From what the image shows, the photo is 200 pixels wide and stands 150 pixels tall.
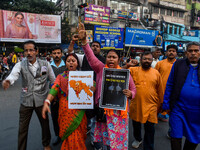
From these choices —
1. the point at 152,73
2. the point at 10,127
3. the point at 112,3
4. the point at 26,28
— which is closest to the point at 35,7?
the point at 26,28

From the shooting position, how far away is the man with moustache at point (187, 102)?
78.8 inches

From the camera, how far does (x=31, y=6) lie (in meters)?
20.7

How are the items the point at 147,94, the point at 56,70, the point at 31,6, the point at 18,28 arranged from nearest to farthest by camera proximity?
the point at 147,94 < the point at 56,70 < the point at 18,28 < the point at 31,6

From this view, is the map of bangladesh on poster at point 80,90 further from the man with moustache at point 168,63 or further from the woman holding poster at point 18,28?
the woman holding poster at point 18,28

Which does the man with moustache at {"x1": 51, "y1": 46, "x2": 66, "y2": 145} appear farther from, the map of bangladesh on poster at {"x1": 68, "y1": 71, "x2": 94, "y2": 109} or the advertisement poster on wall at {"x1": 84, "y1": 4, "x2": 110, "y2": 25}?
the advertisement poster on wall at {"x1": 84, "y1": 4, "x2": 110, "y2": 25}

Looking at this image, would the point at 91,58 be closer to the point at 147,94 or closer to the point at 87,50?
the point at 87,50

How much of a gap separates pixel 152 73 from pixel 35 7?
2224cm

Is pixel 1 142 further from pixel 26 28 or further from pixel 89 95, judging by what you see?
pixel 26 28

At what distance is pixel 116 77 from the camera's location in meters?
2.07

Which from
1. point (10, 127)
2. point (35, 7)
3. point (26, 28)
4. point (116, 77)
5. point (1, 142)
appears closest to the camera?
point (116, 77)

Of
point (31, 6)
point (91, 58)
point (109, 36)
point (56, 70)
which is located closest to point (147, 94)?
point (91, 58)

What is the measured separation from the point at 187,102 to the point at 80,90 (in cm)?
143

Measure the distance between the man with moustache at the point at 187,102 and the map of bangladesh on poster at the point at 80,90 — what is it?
1139 mm

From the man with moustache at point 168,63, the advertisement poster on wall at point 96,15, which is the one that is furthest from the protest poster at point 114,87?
the advertisement poster on wall at point 96,15
